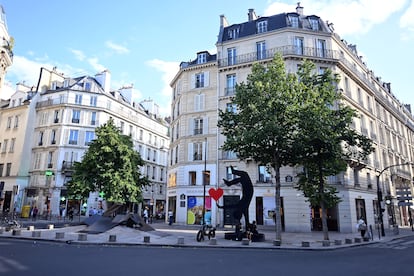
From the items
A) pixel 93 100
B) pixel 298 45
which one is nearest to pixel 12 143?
pixel 93 100

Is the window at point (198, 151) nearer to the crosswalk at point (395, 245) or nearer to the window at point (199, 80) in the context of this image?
the window at point (199, 80)

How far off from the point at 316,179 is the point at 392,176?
24.2m

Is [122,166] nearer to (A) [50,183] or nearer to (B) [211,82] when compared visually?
(B) [211,82]

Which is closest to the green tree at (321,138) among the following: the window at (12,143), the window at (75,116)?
the window at (75,116)

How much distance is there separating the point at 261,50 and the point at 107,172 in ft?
60.9

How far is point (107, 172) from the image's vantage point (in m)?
23.6

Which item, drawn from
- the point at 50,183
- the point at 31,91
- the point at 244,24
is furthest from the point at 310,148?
the point at 31,91

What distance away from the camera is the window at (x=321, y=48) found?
95.1 ft

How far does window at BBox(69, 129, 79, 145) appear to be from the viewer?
40.5 metres

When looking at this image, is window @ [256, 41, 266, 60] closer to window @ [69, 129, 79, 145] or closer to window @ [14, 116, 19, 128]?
window @ [69, 129, 79, 145]

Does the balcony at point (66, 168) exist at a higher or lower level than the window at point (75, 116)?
lower

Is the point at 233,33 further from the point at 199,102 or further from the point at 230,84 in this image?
the point at 199,102

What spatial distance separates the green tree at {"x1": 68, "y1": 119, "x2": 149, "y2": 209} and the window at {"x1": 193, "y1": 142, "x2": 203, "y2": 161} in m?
6.99

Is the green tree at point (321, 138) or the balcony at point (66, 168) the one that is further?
the balcony at point (66, 168)
